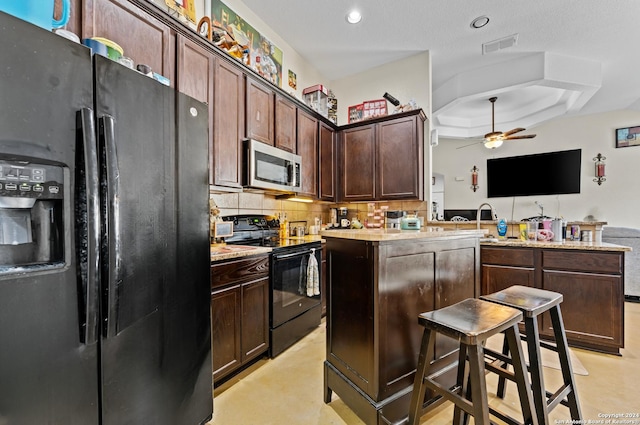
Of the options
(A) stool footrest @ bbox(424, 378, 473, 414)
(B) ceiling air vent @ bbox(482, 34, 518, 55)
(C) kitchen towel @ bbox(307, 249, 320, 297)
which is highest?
(B) ceiling air vent @ bbox(482, 34, 518, 55)

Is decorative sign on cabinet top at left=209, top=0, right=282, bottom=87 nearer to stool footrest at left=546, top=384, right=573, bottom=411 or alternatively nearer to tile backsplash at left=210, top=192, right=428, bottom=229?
tile backsplash at left=210, top=192, right=428, bottom=229

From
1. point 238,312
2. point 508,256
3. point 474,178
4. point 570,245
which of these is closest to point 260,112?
point 238,312

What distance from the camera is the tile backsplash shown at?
2.73 m

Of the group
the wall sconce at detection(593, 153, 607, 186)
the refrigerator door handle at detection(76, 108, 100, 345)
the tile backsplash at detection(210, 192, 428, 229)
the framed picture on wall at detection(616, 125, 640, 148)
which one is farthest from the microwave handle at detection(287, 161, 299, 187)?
the framed picture on wall at detection(616, 125, 640, 148)

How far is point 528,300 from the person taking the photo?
1549mm

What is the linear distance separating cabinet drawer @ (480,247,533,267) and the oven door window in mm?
2229

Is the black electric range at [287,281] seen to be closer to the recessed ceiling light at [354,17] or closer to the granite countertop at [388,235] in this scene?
the granite countertop at [388,235]

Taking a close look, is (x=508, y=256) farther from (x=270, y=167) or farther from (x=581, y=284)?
(x=270, y=167)

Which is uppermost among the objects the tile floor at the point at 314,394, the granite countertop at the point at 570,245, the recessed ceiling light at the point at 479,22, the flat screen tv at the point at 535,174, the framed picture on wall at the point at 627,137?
the recessed ceiling light at the point at 479,22

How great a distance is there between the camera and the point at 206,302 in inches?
56.9

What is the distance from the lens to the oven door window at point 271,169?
→ 8.43 feet

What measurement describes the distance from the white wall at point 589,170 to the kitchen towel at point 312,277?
5.62 meters

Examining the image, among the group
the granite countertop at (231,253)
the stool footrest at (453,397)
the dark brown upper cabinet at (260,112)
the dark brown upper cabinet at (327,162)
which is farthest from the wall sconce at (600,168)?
the granite countertop at (231,253)

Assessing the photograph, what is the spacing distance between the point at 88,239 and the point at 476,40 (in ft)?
13.4
